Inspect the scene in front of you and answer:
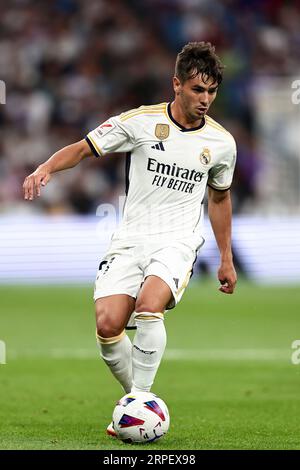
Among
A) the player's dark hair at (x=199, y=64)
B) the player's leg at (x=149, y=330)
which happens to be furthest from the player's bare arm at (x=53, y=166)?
the player's leg at (x=149, y=330)

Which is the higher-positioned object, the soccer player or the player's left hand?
the soccer player

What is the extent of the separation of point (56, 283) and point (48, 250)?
607 millimetres

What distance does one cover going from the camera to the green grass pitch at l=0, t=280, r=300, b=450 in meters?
6.73

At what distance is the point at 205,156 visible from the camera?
6895 millimetres

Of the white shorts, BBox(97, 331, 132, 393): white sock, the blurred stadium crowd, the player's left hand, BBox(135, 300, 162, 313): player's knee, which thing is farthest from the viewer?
the blurred stadium crowd

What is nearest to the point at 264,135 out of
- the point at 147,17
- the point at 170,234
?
the point at 147,17

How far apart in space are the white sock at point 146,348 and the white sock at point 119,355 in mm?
267

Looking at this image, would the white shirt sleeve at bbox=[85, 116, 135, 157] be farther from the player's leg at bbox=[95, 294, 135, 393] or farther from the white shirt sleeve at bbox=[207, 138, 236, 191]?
the player's leg at bbox=[95, 294, 135, 393]

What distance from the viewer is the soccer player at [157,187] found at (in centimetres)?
666

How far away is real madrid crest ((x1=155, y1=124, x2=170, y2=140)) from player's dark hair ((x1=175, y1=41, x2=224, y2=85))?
325mm

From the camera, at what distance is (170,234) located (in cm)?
685

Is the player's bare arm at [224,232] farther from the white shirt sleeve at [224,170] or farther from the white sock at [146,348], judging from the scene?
the white sock at [146,348]

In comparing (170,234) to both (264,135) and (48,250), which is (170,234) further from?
(264,135)

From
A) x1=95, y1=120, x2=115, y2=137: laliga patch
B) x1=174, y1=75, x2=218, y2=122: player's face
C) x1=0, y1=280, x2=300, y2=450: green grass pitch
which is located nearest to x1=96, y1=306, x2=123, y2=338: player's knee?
x1=0, y1=280, x2=300, y2=450: green grass pitch
